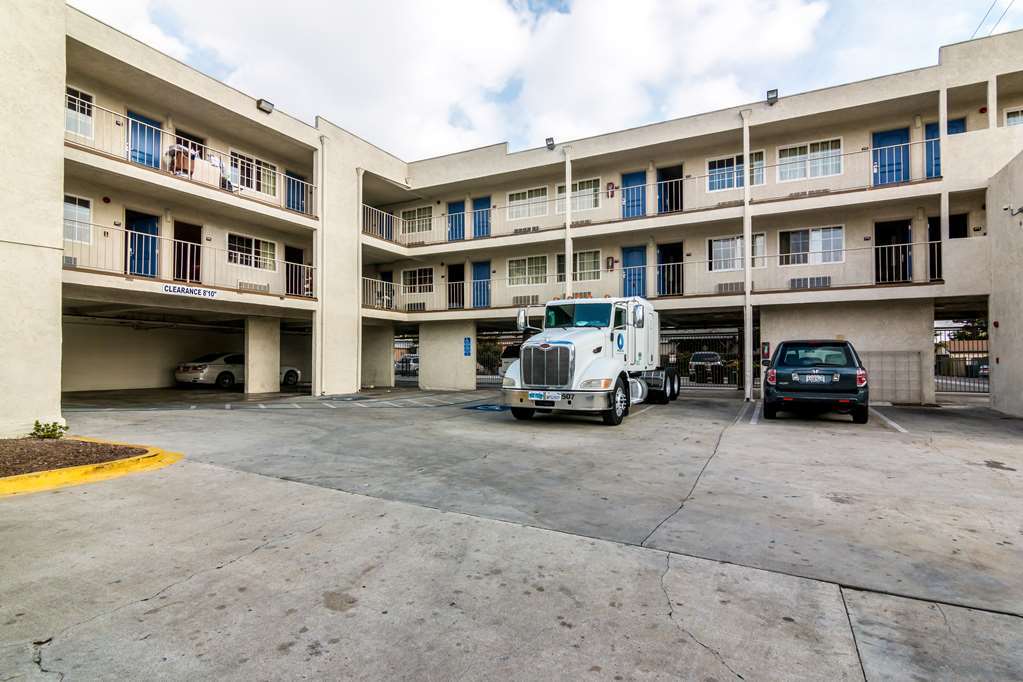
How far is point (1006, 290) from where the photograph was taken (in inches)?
503

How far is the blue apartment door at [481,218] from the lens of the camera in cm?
2299

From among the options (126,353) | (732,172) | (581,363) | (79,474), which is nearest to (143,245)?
(126,353)

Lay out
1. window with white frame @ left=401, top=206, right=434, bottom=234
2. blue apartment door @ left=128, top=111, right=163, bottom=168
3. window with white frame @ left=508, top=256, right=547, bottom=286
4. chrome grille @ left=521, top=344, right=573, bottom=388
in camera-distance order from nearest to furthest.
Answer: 1. chrome grille @ left=521, top=344, right=573, bottom=388
2. blue apartment door @ left=128, top=111, right=163, bottom=168
3. window with white frame @ left=508, top=256, right=547, bottom=286
4. window with white frame @ left=401, top=206, right=434, bottom=234

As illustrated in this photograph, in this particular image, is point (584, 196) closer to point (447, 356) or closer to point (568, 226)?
point (568, 226)

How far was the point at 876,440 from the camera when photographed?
9188 mm

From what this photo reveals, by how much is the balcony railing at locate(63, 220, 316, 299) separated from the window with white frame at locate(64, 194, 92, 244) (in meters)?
0.02

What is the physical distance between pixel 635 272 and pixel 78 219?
697 inches

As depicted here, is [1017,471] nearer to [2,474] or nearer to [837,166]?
[2,474]

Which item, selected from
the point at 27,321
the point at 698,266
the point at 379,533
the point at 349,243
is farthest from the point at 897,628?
the point at 349,243

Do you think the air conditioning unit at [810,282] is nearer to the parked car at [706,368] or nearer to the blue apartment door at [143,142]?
the parked car at [706,368]

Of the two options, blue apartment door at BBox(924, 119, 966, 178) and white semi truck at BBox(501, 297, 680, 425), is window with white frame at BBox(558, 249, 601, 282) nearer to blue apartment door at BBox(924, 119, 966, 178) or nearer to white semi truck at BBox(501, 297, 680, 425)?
white semi truck at BBox(501, 297, 680, 425)

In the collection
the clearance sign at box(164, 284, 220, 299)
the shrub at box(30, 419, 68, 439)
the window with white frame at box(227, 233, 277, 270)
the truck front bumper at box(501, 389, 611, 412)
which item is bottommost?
the shrub at box(30, 419, 68, 439)

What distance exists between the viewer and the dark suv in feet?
35.3

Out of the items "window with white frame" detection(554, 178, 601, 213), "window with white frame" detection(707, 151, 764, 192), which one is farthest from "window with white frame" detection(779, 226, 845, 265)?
"window with white frame" detection(554, 178, 601, 213)
